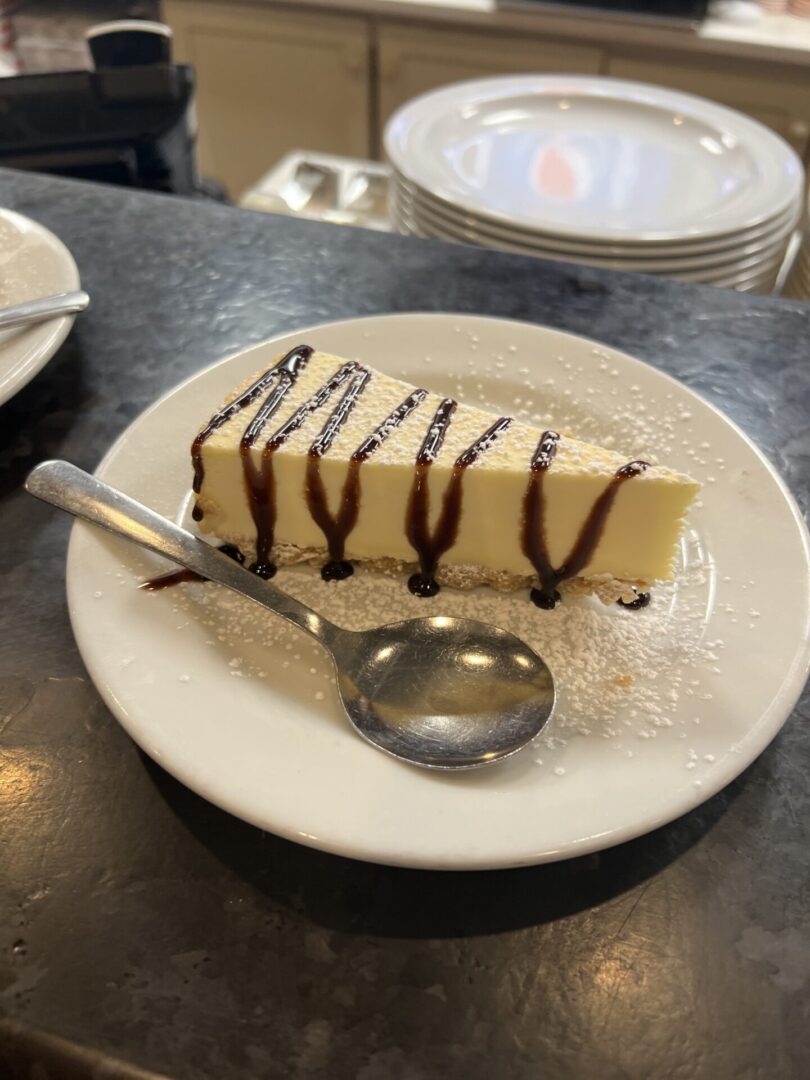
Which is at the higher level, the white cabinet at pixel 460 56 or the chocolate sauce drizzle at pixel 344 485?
the white cabinet at pixel 460 56

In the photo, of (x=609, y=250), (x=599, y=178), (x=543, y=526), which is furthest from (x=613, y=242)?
A: (x=543, y=526)

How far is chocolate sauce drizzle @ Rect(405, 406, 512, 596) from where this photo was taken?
797mm

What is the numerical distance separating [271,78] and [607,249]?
6.25ft

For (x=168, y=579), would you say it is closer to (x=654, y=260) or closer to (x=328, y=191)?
(x=654, y=260)

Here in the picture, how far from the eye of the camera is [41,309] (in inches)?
37.7

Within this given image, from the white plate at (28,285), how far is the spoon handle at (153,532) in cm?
16

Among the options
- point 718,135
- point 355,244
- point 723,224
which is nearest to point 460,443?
point 355,244

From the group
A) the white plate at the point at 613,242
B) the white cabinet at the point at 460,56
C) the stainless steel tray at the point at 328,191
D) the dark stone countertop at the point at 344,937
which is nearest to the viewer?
the dark stone countertop at the point at 344,937

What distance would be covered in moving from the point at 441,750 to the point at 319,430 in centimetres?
→ 35

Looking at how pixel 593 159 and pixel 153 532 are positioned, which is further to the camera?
pixel 593 159

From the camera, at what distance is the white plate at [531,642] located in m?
0.56

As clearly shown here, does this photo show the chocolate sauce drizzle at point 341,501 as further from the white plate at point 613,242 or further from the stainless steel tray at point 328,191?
the stainless steel tray at point 328,191

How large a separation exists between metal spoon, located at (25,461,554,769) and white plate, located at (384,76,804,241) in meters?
0.84

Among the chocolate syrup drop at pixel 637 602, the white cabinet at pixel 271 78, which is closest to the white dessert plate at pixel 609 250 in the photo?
the chocolate syrup drop at pixel 637 602
